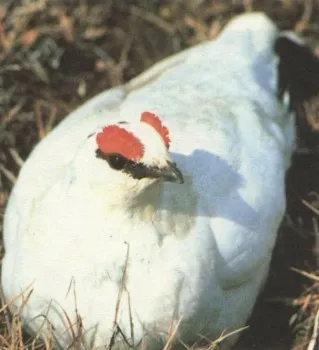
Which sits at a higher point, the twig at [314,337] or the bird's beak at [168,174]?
the bird's beak at [168,174]

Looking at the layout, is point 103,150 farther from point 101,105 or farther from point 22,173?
point 101,105

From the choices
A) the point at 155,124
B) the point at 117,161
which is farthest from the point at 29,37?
the point at 117,161

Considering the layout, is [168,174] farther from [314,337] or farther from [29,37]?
[29,37]

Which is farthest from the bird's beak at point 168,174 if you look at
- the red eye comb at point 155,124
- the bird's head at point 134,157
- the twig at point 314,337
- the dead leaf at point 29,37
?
the dead leaf at point 29,37

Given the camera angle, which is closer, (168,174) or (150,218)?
(168,174)

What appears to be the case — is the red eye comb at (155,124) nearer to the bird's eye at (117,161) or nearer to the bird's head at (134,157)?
the bird's head at (134,157)

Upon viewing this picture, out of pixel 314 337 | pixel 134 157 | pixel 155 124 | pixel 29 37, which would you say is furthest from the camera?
pixel 29 37

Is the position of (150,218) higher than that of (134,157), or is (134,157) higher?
(134,157)

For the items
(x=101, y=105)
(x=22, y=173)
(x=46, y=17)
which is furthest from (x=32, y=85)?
(x=22, y=173)
